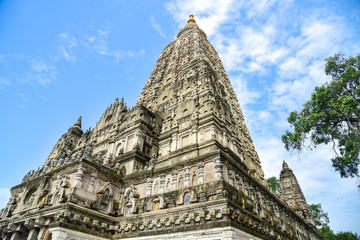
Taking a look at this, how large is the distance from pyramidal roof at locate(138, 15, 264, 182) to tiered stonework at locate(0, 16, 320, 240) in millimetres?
167

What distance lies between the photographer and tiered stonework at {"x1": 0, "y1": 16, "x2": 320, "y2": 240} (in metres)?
14.7

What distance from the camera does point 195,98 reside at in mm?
24406

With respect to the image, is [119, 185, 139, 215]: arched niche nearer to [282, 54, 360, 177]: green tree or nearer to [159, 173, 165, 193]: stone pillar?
[159, 173, 165, 193]: stone pillar

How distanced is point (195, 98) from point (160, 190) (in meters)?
10.8

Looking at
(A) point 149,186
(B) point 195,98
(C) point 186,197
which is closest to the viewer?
(C) point 186,197

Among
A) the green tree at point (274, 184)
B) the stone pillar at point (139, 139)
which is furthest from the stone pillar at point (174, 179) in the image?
the green tree at point (274, 184)

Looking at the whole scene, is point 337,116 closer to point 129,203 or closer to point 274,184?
point 129,203

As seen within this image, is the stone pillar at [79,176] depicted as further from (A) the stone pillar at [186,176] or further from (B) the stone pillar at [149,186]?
(A) the stone pillar at [186,176]

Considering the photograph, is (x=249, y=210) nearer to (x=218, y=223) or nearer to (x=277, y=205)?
(x=218, y=223)

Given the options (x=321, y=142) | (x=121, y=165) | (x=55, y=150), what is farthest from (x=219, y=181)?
(x=55, y=150)

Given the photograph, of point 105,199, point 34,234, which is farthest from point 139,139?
point 34,234

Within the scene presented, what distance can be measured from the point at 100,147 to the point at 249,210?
1940cm

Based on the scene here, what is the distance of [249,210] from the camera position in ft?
54.5

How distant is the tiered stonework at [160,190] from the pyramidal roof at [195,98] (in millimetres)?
167
